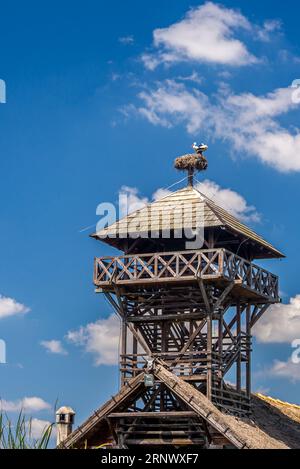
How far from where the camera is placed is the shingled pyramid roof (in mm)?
32562

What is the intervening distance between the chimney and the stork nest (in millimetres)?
8630

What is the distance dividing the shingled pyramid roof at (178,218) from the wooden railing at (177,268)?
Result: 0.88 meters

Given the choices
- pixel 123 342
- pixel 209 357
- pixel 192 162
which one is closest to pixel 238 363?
pixel 209 357

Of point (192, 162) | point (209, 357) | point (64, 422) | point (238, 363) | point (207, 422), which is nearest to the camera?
point (207, 422)

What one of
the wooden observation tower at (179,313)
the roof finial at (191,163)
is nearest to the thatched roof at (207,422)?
the wooden observation tower at (179,313)

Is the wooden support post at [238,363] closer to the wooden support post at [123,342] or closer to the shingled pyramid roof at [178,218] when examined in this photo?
the shingled pyramid roof at [178,218]

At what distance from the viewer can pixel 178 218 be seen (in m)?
33.0

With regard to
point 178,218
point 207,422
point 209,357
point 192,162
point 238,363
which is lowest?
point 207,422

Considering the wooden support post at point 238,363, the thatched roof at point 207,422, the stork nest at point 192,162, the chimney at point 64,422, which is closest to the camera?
the thatched roof at point 207,422

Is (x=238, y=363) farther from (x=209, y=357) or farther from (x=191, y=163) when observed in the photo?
(x=191, y=163)

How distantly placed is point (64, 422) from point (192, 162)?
30.4 feet

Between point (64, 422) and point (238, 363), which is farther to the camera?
point (238, 363)

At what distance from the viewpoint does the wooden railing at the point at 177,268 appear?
3141 centimetres
